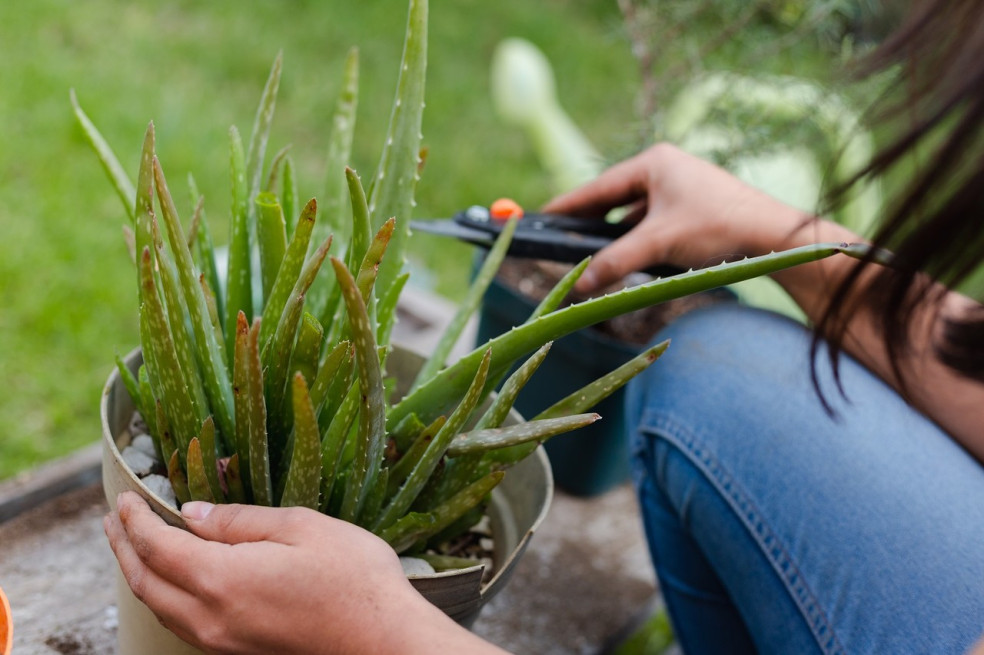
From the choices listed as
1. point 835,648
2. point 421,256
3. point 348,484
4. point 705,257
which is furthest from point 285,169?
point 421,256

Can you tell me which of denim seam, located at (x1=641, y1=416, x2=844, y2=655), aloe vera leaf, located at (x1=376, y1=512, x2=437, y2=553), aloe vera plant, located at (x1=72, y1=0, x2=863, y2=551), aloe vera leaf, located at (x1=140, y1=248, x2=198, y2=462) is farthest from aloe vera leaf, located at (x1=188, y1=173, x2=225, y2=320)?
denim seam, located at (x1=641, y1=416, x2=844, y2=655)

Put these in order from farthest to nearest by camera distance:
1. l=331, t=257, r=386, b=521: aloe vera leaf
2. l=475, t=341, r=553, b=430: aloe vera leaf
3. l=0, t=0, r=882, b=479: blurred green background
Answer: l=0, t=0, r=882, b=479: blurred green background, l=475, t=341, r=553, b=430: aloe vera leaf, l=331, t=257, r=386, b=521: aloe vera leaf

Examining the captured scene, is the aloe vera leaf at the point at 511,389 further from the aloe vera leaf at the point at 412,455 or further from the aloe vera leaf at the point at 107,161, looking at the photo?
the aloe vera leaf at the point at 107,161

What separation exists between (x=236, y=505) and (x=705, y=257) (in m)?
0.49

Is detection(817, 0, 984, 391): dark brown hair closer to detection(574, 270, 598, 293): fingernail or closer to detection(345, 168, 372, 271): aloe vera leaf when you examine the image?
detection(574, 270, 598, 293): fingernail

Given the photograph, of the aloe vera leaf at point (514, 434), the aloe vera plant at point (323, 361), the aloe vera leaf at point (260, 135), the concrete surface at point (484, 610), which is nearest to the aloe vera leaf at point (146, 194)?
the aloe vera plant at point (323, 361)

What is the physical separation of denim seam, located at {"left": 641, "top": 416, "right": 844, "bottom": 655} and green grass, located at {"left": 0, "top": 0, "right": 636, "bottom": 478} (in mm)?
→ 526

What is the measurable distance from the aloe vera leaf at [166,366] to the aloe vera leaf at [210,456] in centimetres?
1

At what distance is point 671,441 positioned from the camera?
0.79 meters

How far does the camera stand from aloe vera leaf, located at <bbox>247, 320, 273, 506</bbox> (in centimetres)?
→ 44

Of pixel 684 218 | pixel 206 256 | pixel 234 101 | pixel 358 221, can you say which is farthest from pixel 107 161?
pixel 234 101

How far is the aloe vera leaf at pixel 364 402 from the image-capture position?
415mm

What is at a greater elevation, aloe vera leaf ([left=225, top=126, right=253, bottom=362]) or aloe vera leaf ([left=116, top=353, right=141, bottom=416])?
aloe vera leaf ([left=225, top=126, right=253, bottom=362])

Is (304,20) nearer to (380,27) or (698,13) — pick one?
(380,27)
